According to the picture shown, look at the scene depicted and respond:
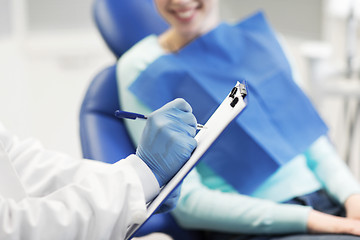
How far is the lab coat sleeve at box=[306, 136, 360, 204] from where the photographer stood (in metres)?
1.45

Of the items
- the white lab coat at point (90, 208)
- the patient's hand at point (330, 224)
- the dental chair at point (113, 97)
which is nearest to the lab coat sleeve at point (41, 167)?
the white lab coat at point (90, 208)

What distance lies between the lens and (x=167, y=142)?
38.1 inches

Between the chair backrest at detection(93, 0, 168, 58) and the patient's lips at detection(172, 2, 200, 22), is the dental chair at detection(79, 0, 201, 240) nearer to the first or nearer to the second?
the chair backrest at detection(93, 0, 168, 58)

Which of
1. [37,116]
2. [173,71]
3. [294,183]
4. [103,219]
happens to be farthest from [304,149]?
[37,116]

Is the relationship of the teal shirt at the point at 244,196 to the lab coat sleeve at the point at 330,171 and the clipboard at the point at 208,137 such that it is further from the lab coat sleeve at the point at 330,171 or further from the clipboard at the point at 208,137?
the clipboard at the point at 208,137

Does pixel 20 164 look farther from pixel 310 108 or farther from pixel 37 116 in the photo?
pixel 37 116

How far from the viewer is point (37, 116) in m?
3.48

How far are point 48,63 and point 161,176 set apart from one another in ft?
11.1

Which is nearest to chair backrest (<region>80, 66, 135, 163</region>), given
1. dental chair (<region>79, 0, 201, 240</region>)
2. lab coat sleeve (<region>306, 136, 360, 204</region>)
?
dental chair (<region>79, 0, 201, 240</region>)

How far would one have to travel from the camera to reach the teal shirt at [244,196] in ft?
4.38

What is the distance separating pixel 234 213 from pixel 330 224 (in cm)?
22

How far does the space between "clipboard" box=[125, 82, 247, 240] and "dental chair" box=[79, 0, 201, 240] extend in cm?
50

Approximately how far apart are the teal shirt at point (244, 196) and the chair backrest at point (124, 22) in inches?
3.9

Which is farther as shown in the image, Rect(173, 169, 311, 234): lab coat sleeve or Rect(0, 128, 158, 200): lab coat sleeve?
Rect(173, 169, 311, 234): lab coat sleeve
